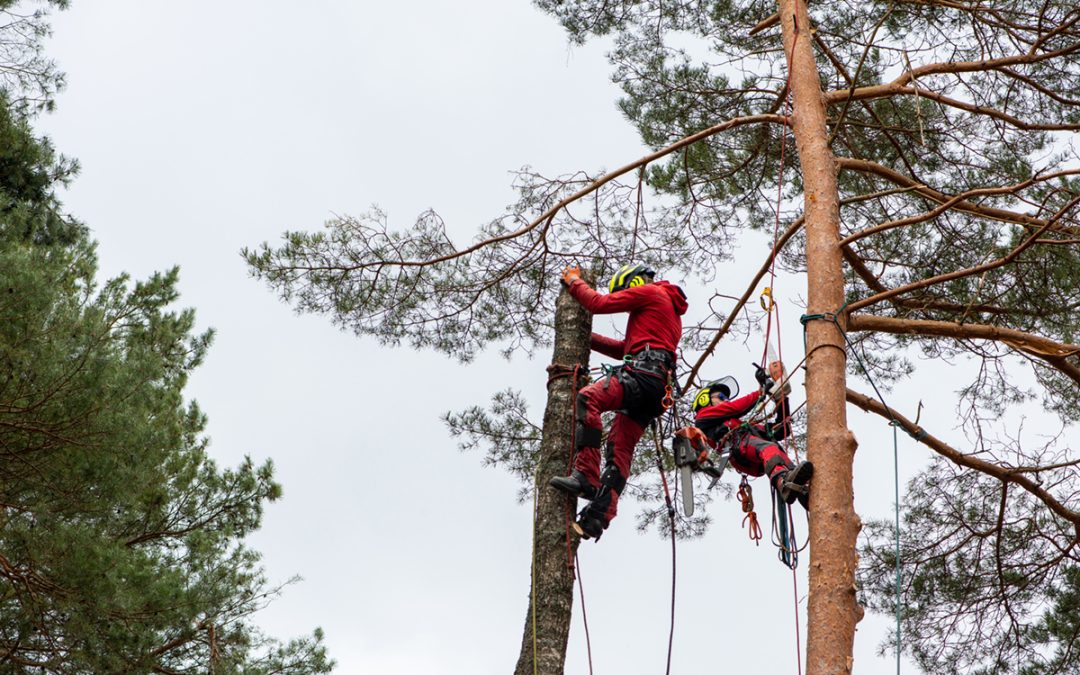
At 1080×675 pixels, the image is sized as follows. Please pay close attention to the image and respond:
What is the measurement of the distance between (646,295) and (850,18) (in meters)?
3.52

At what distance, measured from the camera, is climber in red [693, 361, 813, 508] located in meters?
6.10

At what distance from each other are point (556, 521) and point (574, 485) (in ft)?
0.62

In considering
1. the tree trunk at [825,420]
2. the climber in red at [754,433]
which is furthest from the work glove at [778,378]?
the tree trunk at [825,420]

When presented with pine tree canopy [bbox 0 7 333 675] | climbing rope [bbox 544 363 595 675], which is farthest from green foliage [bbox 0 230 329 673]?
climbing rope [bbox 544 363 595 675]

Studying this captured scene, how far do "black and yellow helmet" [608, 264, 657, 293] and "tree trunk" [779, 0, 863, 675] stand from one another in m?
0.86

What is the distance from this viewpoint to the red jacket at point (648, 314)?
679cm

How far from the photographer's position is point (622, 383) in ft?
21.7

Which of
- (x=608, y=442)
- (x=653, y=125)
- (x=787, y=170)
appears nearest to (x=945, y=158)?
(x=787, y=170)

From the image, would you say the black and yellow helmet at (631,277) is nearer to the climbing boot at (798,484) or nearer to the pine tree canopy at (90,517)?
the climbing boot at (798,484)

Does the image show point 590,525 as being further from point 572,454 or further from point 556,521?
point 572,454

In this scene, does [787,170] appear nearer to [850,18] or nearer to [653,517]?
[850,18]

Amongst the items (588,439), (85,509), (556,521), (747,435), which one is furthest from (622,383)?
(85,509)

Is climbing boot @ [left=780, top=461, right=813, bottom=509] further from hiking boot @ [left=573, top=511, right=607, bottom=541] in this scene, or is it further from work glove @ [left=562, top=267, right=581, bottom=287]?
work glove @ [left=562, top=267, right=581, bottom=287]

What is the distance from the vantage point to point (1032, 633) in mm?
8430
